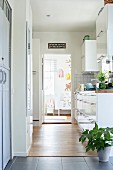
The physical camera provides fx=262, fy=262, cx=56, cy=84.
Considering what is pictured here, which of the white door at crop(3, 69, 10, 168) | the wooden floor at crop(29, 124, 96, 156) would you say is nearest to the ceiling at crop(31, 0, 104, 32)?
the white door at crop(3, 69, 10, 168)

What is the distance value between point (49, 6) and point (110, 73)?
1801mm

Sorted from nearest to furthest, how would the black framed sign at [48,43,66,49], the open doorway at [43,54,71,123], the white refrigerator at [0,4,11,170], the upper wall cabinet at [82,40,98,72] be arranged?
the white refrigerator at [0,4,11,170] < the upper wall cabinet at [82,40,98,72] < the black framed sign at [48,43,66,49] < the open doorway at [43,54,71,123]

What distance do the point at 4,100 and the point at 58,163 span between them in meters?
1.06

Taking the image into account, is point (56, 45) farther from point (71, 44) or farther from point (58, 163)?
point (58, 163)

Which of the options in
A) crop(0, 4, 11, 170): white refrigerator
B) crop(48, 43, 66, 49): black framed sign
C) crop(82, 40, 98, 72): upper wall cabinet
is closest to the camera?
crop(0, 4, 11, 170): white refrigerator

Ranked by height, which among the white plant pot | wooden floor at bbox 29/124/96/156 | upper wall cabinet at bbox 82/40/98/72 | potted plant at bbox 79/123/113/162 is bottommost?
wooden floor at bbox 29/124/96/156

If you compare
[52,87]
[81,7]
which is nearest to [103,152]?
[81,7]

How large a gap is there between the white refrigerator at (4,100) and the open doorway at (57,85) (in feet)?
20.7

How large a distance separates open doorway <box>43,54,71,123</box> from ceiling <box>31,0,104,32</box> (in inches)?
107

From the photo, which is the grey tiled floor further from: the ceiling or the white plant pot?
the ceiling

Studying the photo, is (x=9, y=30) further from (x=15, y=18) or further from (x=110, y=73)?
(x=110, y=73)

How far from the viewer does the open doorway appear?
9.73 m

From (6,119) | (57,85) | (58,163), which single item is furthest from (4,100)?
(57,85)

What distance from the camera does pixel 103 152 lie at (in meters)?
3.35
